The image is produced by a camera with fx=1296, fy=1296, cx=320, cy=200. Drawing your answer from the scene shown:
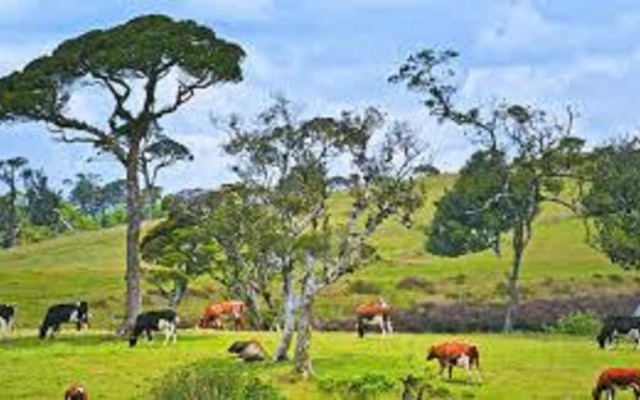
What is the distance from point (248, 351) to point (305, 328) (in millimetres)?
3739

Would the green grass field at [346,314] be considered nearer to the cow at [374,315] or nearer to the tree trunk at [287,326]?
the cow at [374,315]

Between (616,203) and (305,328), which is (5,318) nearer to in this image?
(305,328)

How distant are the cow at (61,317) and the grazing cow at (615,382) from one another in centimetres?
2672

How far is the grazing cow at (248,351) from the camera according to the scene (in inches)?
1913

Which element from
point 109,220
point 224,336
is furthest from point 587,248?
point 109,220

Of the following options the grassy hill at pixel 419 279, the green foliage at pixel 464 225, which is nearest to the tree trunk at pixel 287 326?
the grassy hill at pixel 419 279

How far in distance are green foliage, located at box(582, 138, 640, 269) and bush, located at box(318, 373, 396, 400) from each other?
45.0 meters

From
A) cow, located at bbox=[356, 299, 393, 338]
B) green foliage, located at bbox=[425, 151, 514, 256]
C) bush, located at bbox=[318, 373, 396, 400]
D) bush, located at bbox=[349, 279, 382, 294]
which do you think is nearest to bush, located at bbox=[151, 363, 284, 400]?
bush, located at bbox=[318, 373, 396, 400]

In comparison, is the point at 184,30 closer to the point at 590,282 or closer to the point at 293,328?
the point at 293,328

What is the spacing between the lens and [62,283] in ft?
332

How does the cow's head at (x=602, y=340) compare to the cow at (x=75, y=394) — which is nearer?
the cow at (x=75, y=394)

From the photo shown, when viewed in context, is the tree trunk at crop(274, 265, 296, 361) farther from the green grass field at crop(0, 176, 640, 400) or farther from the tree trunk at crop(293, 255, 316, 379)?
the green grass field at crop(0, 176, 640, 400)

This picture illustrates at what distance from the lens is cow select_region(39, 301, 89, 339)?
57494 millimetres

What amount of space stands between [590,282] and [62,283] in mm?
41031
